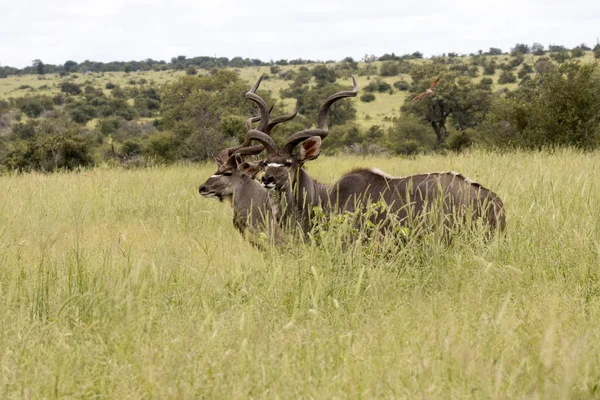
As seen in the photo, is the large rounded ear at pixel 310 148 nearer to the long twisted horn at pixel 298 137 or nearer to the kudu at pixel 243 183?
the long twisted horn at pixel 298 137

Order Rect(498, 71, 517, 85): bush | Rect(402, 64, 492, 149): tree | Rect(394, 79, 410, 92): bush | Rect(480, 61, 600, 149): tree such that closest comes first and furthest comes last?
1. Rect(480, 61, 600, 149): tree
2. Rect(402, 64, 492, 149): tree
3. Rect(498, 71, 517, 85): bush
4. Rect(394, 79, 410, 92): bush

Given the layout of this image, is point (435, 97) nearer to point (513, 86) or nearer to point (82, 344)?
point (513, 86)

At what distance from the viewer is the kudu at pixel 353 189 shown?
5.50 m

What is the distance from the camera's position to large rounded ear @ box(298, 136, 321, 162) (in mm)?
6160

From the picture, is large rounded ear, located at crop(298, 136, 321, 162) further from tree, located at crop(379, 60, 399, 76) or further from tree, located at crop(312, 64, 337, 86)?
tree, located at crop(379, 60, 399, 76)

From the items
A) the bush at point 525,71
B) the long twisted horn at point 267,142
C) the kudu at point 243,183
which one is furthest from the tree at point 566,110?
the bush at point 525,71

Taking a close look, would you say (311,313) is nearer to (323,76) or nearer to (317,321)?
(317,321)

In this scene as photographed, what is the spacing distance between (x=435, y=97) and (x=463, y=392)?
36.9 metres

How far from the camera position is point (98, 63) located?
118250 millimetres

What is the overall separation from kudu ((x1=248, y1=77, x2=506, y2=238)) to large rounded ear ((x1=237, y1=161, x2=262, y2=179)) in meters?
0.34

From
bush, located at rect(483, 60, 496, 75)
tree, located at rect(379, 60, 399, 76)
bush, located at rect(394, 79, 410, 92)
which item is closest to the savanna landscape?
bush, located at rect(394, 79, 410, 92)

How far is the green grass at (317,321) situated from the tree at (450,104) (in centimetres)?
3352

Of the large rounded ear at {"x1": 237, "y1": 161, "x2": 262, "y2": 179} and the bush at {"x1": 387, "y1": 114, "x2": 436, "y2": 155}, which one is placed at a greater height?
the large rounded ear at {"x1": 237, "y1": 161, "x2": 262, "y2": 179}

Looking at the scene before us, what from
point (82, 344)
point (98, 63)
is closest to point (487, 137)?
point (82, 344)
